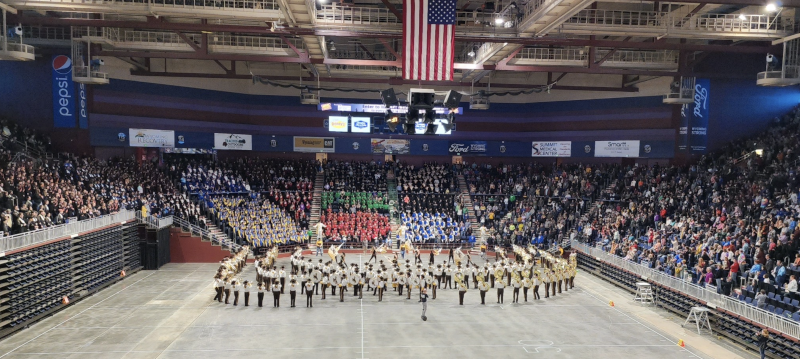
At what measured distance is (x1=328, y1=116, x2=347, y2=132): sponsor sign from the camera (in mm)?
45625

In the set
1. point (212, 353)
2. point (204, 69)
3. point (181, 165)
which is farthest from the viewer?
point (204, 69)

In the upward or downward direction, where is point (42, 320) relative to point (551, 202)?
downward

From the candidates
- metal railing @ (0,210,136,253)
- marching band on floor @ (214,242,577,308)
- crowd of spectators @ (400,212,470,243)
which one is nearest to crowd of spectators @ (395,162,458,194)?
crowd of spectators @ (400,212,470,243)

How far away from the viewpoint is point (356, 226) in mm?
38469

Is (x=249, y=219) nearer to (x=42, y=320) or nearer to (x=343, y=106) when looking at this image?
(x=343, y=106)

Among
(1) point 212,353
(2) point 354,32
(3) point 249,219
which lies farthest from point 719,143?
(1) point 212,353

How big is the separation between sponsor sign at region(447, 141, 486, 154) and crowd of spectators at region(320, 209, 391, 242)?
36.9ft

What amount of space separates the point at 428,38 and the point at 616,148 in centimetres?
2697

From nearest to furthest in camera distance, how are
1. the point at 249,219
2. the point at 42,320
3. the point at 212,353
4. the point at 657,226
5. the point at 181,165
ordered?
the point at 212,353
the point at 42,320
the point at 657,226
the point at 249,219
the point at 181,165

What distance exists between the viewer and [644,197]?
109ft

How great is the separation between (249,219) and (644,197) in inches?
1000

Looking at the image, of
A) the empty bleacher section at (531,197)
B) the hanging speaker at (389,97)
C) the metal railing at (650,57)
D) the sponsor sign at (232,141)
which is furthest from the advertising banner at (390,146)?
the hanging speaker at (389,97)

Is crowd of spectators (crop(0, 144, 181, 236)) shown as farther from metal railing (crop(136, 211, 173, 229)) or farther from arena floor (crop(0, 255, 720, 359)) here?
arena floor (crop(0, 255, 720, 359))

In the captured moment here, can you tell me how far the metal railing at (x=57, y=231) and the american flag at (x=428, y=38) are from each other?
1492 cm
